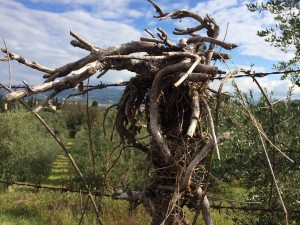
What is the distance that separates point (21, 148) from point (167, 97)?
91.4 ft

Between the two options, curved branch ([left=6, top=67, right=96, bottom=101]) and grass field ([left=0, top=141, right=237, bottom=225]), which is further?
grass field ([left=0, top=141, right=237, bottom=225])

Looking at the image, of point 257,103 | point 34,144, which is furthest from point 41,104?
point 34,144

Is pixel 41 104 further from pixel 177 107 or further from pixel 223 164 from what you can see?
pixel 223 164

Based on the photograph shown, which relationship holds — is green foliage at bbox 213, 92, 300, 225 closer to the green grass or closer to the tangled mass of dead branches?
the tangled mass of dead branches

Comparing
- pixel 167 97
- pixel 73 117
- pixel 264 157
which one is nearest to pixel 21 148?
pixel 264 157

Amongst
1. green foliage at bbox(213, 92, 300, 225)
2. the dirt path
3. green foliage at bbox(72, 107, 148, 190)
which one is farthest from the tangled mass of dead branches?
the dirt path

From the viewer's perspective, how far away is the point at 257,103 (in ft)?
18.8

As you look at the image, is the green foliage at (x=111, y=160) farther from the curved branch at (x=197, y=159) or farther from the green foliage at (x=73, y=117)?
the green foliage at (x=73, y=117)

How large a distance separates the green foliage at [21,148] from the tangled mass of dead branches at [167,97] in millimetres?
25259

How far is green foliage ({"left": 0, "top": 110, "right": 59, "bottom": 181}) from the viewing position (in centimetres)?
2712

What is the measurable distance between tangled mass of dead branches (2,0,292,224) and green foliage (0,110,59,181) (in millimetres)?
25259

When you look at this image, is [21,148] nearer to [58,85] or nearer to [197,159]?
[58,85]

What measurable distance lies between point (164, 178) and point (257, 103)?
4051 mm

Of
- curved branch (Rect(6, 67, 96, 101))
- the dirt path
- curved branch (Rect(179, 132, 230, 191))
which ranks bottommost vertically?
the dirt path
